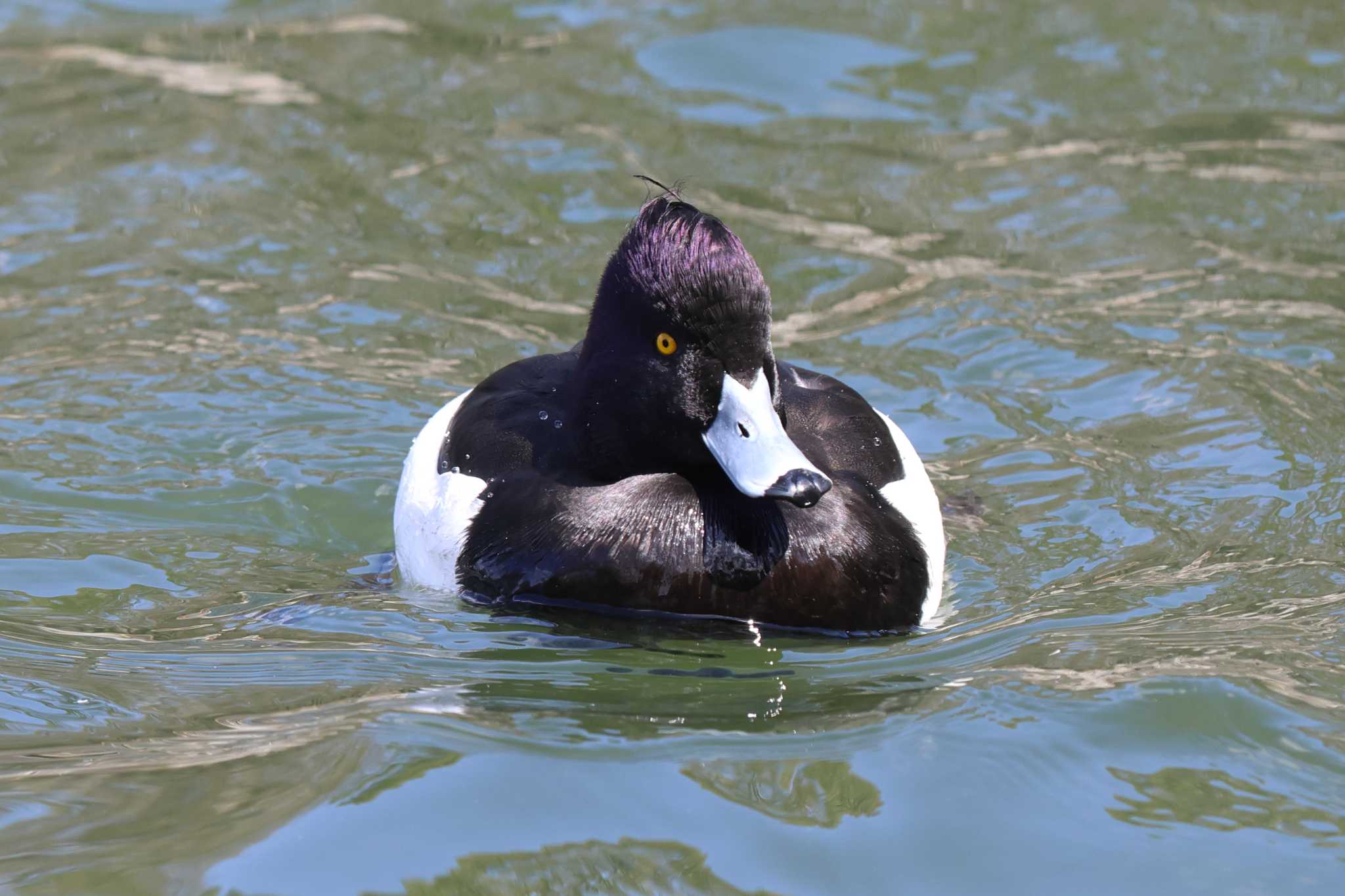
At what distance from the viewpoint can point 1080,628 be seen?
16.0ft

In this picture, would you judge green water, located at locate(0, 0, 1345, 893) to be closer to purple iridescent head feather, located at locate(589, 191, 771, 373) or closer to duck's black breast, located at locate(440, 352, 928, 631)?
duck's black breast, located at locate(440, 352, 928, 631)

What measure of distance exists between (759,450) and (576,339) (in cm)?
321

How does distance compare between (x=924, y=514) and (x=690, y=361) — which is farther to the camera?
(x=924, y=514)

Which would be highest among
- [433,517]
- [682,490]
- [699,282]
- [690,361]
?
[699,282]

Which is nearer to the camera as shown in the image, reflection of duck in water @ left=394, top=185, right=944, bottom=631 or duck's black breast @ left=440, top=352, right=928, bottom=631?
reflection of duck in water @ left=394, top=185, right=944, bottom=631

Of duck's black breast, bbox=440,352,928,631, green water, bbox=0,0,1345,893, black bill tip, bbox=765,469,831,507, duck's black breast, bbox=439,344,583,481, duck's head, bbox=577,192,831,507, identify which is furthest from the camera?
duck's black breast, bbox=439,344,583,481

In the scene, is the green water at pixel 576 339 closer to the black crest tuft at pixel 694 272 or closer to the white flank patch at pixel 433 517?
the white flank patch at pixel 433 517

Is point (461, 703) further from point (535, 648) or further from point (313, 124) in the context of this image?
point (313, 124)

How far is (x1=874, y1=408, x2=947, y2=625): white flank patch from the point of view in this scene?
522cm

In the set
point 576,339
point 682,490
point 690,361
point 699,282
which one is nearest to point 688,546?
point 682,490

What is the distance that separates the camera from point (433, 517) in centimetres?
540

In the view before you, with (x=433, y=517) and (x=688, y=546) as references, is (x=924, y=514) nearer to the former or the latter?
(x=688, y=546)

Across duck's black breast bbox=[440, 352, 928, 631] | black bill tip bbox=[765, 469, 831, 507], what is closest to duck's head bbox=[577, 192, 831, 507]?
black bill tip bbox=[765, 469, 831, 507]

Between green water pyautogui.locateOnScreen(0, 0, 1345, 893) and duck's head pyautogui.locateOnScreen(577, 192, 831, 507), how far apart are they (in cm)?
55
